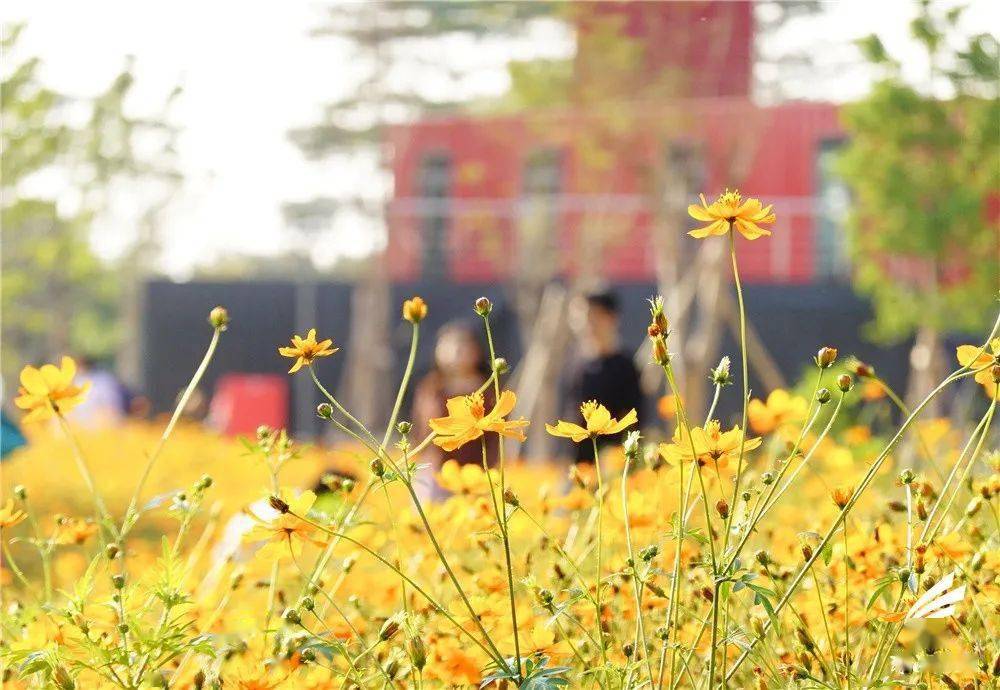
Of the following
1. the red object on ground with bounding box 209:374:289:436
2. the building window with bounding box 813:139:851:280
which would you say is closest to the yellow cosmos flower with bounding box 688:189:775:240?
the red object on ground with bounding box 209:374:289:436

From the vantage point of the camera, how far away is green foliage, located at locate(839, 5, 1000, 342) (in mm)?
6523

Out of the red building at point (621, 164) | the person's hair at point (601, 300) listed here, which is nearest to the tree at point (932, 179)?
the red building at point (621, 164)

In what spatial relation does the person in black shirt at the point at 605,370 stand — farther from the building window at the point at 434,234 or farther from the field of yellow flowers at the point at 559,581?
the building window at the point at 434,234

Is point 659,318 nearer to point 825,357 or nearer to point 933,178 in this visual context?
point 825,357

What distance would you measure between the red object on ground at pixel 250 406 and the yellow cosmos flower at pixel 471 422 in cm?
881

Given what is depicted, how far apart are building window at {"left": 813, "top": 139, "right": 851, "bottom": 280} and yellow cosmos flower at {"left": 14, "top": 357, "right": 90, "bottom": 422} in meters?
10.8

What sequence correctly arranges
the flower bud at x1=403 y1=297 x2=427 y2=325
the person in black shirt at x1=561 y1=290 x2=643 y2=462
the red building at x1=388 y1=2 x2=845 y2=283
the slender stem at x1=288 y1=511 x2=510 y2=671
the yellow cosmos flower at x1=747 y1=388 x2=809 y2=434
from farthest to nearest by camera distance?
the red building at x1=388 y1=2 x2=845 y2=283, the person in black shirt at x1=561 y1=290 x2=643 y2=462, the yellow cosmos flower at x1=747 y1=388 x2=809 y2=434, the flower bud at x1=403 y1=297 x2=427 y2=325, the slender stem at x1=288 y1=511 x2=510 y2=671

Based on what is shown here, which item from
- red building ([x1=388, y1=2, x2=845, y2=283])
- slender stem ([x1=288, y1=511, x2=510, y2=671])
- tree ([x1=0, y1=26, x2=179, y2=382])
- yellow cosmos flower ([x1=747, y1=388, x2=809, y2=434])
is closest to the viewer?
slender stem ([x1=288, y1=511, x2=510, y2=671])

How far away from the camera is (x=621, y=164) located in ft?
36.2

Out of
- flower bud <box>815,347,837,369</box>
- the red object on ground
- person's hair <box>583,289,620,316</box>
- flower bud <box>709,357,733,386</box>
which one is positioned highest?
flower bud <box>815,347,837,369</box>

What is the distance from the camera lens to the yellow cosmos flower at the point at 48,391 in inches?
57.4

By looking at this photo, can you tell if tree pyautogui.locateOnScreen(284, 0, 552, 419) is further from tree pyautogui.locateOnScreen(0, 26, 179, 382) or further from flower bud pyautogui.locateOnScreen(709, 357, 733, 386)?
flower bud pyautogui.locateOnScreen(709, 357, 733, 386)

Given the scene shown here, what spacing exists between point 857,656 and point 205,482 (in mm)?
660

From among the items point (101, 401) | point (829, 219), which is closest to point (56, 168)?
point (101, 401)
